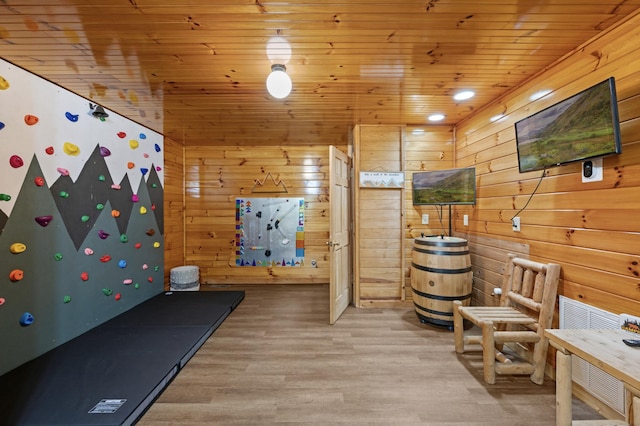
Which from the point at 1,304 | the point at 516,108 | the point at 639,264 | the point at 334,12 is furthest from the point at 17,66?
the point at 639,264

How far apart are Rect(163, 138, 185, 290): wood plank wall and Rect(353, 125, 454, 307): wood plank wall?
2.81 meters

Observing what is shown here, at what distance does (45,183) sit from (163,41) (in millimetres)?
1599

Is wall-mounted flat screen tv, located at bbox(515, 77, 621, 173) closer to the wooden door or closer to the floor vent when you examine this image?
the floor vent

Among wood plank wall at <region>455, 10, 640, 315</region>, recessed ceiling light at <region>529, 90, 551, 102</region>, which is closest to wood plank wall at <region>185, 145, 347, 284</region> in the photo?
wood plank wall at <region>455, 10, 640, 315</region>

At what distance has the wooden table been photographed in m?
1.07

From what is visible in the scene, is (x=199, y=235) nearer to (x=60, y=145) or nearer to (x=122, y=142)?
(x=122, y=142)

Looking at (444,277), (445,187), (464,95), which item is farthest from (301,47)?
(444,277)

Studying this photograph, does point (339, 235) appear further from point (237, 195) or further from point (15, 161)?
point (15, 161)

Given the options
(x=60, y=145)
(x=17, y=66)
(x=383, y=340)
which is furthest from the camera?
(x=383, y=340)

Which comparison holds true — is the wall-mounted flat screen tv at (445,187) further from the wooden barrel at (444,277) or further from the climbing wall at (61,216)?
the climbing wall at (61,216)

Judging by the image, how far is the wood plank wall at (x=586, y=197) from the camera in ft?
4.95

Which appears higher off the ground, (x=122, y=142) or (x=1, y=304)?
(x=122, y=142)

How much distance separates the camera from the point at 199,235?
4.52 metres

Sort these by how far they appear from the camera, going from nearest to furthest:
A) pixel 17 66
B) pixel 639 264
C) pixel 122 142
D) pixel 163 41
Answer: pixel 639 264 < pixel 163 41 < pixel 17 66 < pixel 122 142
